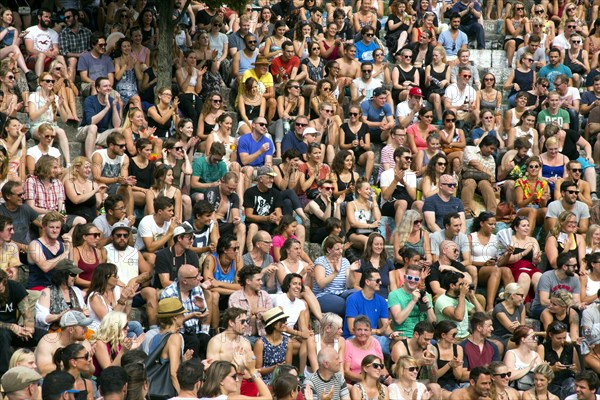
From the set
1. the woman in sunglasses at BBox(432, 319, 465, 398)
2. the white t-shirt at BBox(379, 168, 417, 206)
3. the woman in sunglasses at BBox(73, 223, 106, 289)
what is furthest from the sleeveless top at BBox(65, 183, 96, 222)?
the woman in sunglasses at BBox(432, 319, 465, 398)

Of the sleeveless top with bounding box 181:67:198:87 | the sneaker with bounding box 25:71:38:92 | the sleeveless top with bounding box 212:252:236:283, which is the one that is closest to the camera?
the sleeveless top with bounding box 212:252:236:283

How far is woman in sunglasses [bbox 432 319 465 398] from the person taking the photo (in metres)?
13.2

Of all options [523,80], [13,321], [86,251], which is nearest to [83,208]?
[86,251]

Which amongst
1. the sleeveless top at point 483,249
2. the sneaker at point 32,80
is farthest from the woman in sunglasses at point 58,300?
the sleeveless top at point 483,249

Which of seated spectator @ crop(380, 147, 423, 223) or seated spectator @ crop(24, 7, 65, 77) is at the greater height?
seated spectator @ crop(24, 7, 65, 77)

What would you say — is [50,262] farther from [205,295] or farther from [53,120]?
[53,120]

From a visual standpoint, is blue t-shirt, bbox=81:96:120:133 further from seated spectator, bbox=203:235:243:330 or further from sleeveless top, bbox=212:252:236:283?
sleeveless top, bbox=212:252:236:283

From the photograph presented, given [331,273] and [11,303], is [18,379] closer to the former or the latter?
A: [11,303]

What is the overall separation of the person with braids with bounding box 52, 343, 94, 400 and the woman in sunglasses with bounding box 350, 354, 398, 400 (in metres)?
2.65

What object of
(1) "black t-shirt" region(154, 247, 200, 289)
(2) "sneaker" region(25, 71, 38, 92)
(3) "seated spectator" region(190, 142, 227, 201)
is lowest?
(1) "black t-shirt" region(154, 247, 200, 289)

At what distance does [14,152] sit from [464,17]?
27.9ft

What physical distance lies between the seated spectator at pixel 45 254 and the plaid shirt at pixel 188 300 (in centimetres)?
111

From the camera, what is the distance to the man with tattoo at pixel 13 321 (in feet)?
38.6

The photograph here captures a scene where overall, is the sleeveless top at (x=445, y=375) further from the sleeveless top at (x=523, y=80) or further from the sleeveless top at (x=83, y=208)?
the sleeveless top at (x=523, y=80)
